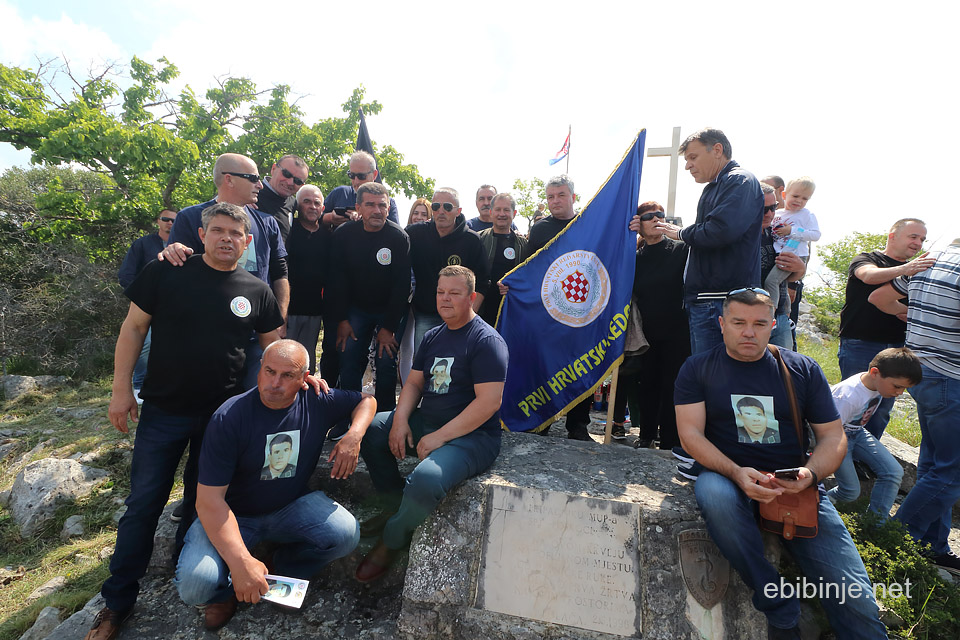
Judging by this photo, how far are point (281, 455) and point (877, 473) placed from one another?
433cm

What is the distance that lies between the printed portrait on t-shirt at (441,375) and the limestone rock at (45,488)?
3.82m

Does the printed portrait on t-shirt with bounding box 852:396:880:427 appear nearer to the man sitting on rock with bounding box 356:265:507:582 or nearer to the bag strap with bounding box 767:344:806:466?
the bag strap with bounding box 767:344:806:466

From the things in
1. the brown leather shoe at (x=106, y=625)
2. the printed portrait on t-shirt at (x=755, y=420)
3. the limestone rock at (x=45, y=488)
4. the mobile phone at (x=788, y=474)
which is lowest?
the limestone rock at (x=45, y=488)

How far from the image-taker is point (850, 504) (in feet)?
13.1

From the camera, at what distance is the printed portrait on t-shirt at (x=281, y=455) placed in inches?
109

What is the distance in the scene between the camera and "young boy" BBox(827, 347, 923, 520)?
3182mm

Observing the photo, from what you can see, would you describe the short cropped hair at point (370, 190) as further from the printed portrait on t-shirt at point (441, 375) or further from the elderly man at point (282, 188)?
the printed portrait on t-shirt at point (441, 375)

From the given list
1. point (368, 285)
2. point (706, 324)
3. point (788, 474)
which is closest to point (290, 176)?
point (368, 285)

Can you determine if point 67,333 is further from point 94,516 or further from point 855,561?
point 855,561

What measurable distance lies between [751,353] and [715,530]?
0.99 meters

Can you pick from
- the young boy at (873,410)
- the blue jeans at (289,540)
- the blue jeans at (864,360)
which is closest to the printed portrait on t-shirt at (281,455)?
the blue jeans at (289,540)

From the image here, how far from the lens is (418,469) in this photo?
2.83 metres

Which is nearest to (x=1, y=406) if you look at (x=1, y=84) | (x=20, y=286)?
(x=20, y=286)

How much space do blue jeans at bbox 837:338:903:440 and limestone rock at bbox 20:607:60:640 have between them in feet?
19.8
